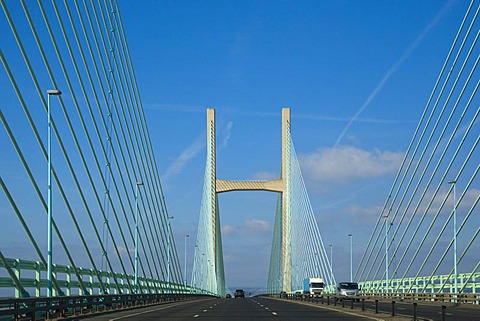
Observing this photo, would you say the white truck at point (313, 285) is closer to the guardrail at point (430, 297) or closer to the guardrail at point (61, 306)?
the guardrail at point (430, 297)

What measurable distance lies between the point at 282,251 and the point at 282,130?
1202cm

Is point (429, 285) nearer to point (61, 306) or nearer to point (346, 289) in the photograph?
point (346, 289)

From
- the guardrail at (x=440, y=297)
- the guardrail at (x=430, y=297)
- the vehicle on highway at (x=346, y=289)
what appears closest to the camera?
the guardrail at (x=440, y=297)

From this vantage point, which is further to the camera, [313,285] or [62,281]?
[313,285]

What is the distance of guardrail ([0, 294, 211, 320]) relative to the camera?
998 inches

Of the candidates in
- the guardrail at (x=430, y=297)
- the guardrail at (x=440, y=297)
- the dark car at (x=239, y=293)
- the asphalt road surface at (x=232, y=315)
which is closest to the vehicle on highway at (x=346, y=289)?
the guardrail at (x=430, y=297)

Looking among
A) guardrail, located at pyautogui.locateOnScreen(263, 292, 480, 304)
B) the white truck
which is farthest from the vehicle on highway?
the white truck

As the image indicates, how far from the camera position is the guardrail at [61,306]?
25.4 metres

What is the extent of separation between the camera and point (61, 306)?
30734 millimetres

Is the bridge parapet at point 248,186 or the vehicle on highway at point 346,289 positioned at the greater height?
the bridge parapet at point 248,186

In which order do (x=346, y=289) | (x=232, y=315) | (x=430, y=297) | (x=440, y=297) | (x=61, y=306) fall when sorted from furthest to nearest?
(x=346, y=289) → (x=430, y=297) → (x=440, y=297) → (x=232, y=315) → (x=61, y=306)

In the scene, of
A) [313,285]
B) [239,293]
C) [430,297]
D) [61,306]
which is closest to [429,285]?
[430,297]

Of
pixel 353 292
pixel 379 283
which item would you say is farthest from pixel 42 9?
pixel 379 283

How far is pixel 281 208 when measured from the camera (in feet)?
297
